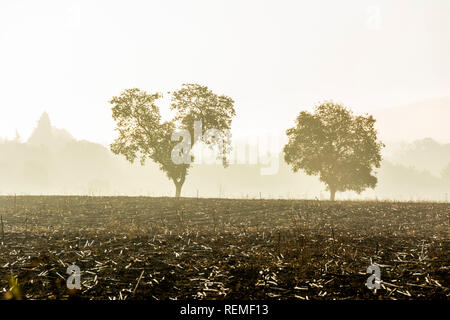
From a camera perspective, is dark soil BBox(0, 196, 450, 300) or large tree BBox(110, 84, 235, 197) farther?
large tree BBox(110, 84, 235, 197)

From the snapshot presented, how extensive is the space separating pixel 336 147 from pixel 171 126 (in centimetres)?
2029

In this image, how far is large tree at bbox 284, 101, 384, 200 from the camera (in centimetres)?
4225

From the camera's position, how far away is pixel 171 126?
39.3 meters

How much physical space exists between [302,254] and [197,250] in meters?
3.74

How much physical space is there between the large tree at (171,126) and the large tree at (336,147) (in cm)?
993

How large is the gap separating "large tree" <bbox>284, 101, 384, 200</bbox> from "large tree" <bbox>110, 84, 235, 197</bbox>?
9.93 metres
